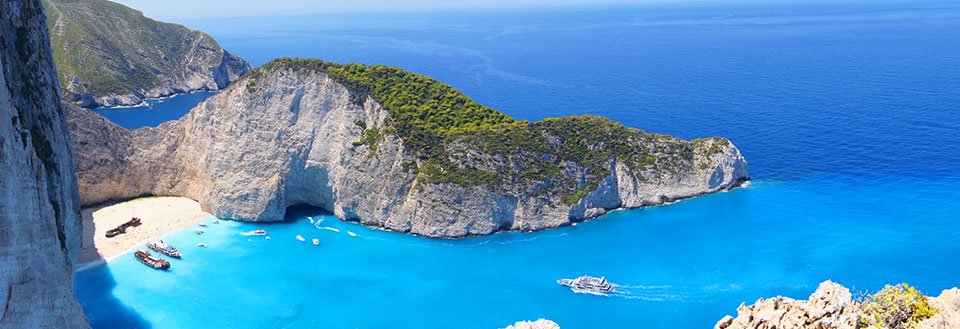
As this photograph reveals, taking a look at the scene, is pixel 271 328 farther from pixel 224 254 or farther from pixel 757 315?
pixel 757 315

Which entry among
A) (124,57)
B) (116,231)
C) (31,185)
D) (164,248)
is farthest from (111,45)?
(31,185)

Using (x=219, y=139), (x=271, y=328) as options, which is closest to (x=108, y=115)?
(x=219, y=139)

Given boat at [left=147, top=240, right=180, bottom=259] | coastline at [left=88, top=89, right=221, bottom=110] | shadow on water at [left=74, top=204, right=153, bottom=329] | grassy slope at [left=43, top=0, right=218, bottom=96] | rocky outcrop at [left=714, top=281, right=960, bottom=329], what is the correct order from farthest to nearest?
grassy slope at [left=43, top=0, right=218, bottom=96] < coastline at [left=88, top=89, right=221, bottom=110] < boat at [left=147, top=240, right=180, bottom=259] < shadow on water at [left=74, top=204, right=153, bottom=329] < rocky outcrop at [left=714, top=281, right=960, bottom=329]

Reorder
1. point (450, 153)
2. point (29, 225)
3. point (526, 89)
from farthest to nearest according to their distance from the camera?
1. point (526, 89)
2. point (450, 153)
3. point (29, 225)

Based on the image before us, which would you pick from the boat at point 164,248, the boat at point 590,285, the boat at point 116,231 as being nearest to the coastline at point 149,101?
the boat at point 116,231

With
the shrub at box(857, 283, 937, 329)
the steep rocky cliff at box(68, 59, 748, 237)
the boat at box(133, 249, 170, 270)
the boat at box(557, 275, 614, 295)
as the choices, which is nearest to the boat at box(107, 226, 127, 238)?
the boat at box(133, 249, 170, 270)

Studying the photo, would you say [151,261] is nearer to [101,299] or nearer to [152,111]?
[101,299]

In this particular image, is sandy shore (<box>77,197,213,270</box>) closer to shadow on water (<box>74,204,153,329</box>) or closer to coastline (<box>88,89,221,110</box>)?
shadow on water (<box>74,204,153,329</box>)
